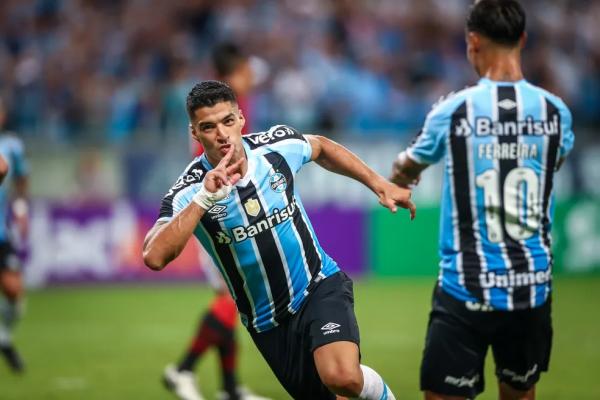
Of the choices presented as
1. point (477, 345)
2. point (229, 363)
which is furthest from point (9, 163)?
point (477, 345)

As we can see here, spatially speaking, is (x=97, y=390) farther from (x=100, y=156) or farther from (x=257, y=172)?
(x=100, y=156)

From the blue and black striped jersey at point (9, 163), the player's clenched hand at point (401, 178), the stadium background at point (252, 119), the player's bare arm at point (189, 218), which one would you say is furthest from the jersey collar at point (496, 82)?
the stadium background at point (252, 119)

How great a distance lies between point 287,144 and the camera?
18.0ft

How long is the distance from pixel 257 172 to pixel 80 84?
1137 cm

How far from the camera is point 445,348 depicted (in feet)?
16.0

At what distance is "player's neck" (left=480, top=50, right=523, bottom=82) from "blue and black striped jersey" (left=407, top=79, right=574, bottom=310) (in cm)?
3

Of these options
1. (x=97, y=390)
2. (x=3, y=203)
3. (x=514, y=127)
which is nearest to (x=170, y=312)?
(x=3, y=203)

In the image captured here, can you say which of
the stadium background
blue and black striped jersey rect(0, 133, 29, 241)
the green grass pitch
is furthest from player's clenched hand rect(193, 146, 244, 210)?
the stadium background

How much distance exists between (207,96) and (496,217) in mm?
1512

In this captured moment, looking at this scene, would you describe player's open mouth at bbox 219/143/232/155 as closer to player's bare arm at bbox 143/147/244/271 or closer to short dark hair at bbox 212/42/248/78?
player's bare arm at bbox 143/147/244/271

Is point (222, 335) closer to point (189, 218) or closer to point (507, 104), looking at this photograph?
point (189, 218)

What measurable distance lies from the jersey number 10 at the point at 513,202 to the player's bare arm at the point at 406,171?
1.71ft

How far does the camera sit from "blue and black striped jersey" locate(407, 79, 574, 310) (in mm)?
4824

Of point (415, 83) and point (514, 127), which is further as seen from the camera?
point (415, 83)
